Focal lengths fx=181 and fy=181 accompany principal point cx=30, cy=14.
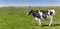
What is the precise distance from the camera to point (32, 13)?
18.0 meters

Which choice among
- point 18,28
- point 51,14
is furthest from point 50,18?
point 18,28

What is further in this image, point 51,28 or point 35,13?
point 35,13

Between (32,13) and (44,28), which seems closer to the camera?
(44,28)

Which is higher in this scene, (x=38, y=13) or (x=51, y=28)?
(x=38, y=13)

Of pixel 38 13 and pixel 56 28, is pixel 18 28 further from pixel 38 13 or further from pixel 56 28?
pixel 56 28

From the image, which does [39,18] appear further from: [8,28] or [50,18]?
[8,28]

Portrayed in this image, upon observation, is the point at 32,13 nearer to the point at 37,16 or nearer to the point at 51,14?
the point at 37,16

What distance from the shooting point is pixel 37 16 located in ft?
57.4

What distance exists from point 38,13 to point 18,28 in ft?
7.96

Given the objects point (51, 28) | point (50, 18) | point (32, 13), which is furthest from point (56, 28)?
point (32, 13)

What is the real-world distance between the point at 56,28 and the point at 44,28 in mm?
1098

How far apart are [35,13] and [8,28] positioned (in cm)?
301

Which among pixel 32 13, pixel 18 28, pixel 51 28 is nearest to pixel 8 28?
pixel 18 28

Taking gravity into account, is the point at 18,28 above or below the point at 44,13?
below
